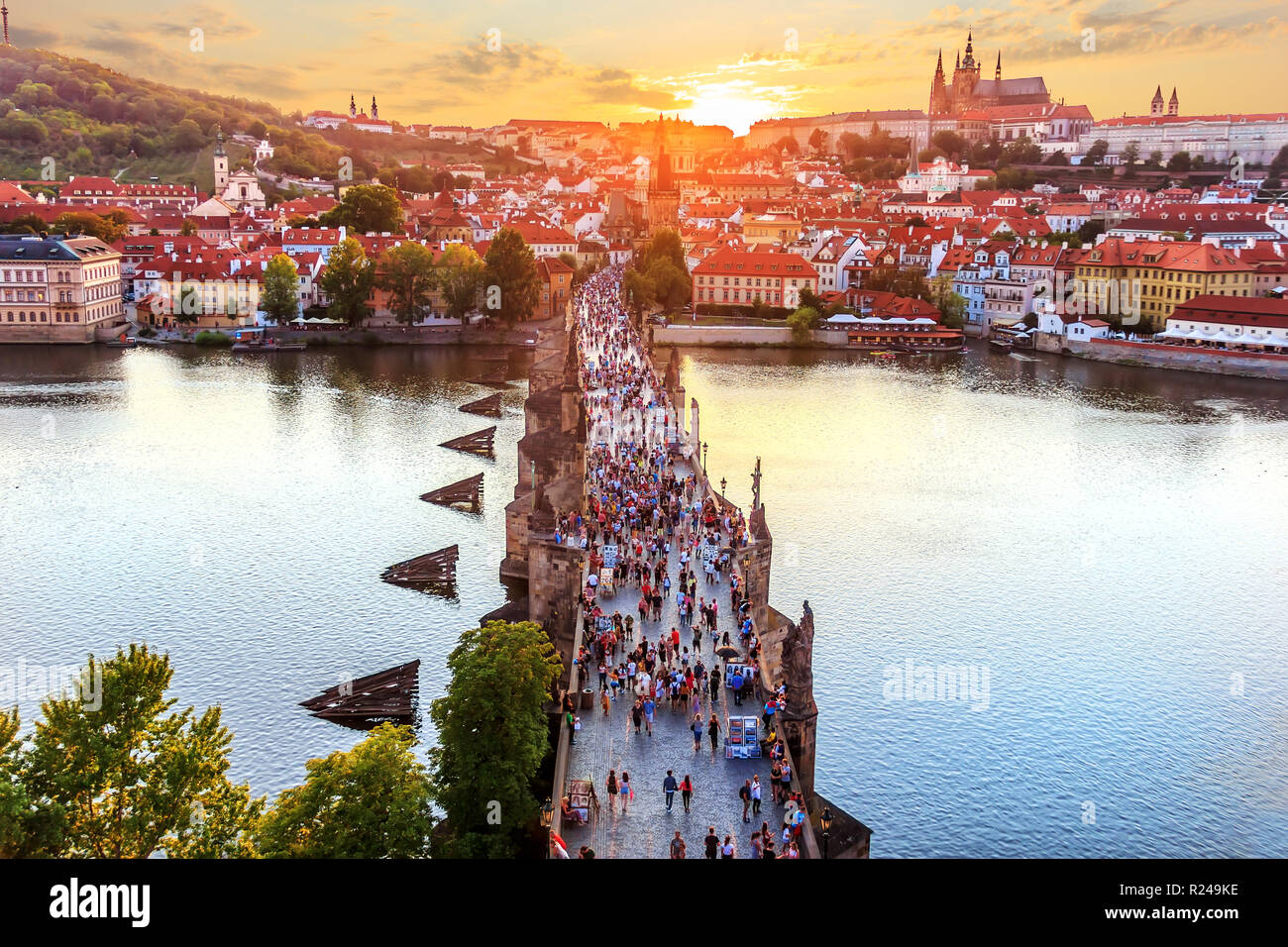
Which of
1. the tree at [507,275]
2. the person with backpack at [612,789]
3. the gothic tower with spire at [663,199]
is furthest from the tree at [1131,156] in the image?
the person with backpack at [612,789]

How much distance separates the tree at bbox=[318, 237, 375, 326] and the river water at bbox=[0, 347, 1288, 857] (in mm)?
13514

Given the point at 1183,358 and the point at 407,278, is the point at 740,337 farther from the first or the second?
the point at 1183,358

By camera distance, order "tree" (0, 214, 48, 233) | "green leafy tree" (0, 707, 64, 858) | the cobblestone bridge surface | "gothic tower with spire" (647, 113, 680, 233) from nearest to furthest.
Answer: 1. "green leafy tree" (0, 707, 64, 858)
2. the cobblestone bridge surface
3. "tree" (0, 214, 48, 233)
4. "gothic tower with spire" (647, 113, 680, 233)

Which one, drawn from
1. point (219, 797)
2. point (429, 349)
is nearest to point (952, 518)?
point (219, 797)

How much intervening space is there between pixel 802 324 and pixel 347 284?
815 inches

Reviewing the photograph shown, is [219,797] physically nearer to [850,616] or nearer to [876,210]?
[850,616]

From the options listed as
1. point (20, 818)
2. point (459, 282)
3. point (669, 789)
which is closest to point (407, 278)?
point (459, 282)

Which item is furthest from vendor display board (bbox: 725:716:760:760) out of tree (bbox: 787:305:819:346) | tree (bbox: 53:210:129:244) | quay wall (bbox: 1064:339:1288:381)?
tree (bbox: 53:210:129:244)

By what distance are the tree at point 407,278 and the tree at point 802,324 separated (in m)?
16.8

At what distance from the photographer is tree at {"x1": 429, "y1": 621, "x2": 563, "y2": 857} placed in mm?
10898

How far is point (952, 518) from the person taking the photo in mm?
25531

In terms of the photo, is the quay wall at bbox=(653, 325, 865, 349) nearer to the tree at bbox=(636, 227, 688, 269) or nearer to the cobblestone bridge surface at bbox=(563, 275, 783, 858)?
the tree at bbox=(636, 227, 688, 269)

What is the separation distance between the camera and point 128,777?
31.4ft
